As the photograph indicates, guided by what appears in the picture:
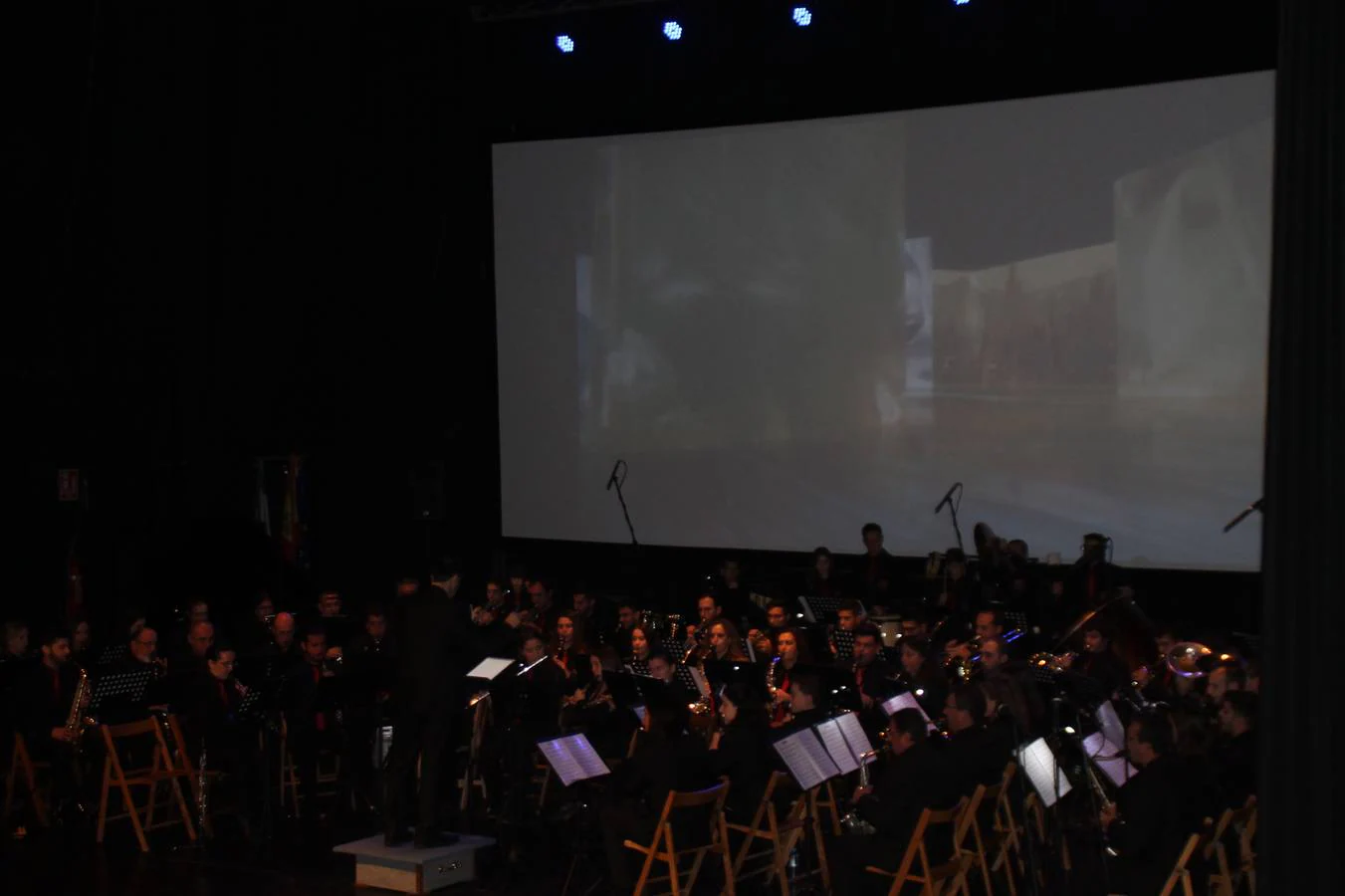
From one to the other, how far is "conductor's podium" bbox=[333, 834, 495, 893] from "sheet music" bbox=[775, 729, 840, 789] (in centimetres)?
253

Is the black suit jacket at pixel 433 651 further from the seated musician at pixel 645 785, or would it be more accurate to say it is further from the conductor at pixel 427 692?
the seated musician at pixel 645 785

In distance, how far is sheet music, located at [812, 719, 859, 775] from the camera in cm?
767

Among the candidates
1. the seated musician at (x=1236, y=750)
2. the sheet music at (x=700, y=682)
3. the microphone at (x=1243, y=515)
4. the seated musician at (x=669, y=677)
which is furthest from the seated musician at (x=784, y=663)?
the microphone at (x=1243, y=515)

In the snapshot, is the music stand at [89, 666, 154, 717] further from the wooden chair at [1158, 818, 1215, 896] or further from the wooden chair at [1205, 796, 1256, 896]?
the wooden chair at [1205, 796, 1256, 896]

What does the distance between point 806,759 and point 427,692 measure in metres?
2.68

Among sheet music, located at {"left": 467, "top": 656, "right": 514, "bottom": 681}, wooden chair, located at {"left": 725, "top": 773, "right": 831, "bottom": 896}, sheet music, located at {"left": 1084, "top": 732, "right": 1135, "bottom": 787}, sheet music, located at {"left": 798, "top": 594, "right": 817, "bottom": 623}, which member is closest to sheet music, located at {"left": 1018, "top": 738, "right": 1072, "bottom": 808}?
sheet music, located at {"left": 1084, "top": 732, "right": 1135, "bottom": 787}

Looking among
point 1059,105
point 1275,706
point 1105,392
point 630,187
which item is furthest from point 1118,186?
point 1275,706

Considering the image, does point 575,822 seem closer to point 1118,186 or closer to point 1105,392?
point 1105,392

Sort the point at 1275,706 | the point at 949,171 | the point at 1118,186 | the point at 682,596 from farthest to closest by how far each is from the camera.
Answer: the point at 682,596
the point at 949,171
the point at 1118,186
the point at 1275,706

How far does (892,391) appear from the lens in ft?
49.1

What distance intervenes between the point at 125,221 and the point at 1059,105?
915 cm

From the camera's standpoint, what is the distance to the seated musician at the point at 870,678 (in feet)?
29.5

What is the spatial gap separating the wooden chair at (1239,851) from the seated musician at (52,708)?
7.60 metres

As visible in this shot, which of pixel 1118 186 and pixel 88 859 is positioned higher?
pixel 1118 186
